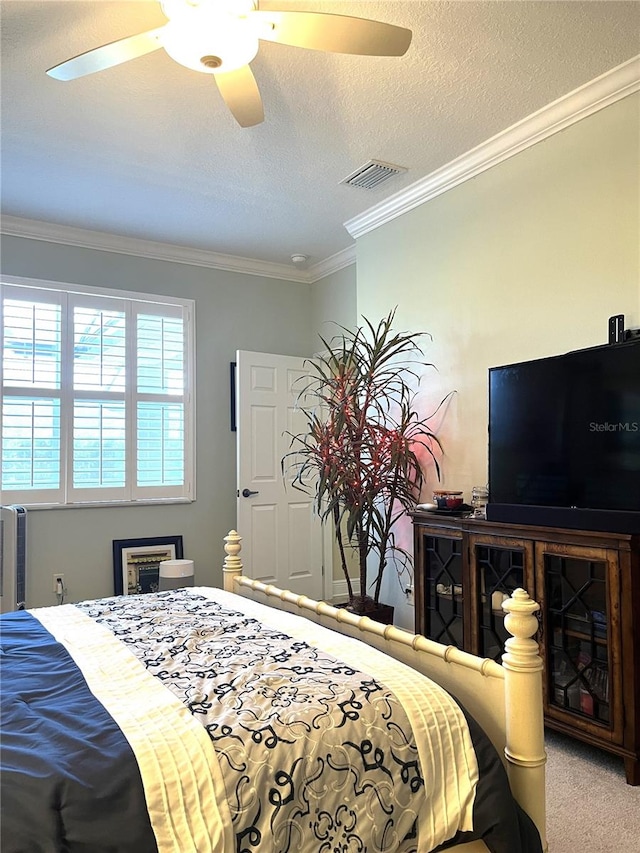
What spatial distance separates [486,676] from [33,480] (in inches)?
142

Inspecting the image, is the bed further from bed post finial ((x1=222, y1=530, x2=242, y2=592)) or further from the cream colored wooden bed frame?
bed post finial ((x1=222, y1=530, x2=242, y2=592))

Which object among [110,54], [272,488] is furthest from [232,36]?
[272,488]

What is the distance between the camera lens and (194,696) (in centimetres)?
145

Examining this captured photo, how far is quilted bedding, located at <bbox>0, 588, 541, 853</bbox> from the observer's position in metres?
Answer: 1.12

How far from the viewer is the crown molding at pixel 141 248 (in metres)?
4.39

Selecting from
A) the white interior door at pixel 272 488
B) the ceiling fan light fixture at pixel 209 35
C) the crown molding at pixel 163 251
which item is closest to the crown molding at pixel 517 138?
the crown molding at pixel 163 251

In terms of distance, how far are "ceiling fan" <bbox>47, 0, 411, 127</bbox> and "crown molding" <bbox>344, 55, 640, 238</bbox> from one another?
1327 millimetres

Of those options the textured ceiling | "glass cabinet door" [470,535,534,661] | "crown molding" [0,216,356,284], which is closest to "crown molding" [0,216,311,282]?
"crown molding" [0,216,356,284]

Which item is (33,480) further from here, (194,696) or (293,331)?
(194,696)

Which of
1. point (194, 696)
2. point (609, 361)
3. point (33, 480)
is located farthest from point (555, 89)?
point (33, 480)

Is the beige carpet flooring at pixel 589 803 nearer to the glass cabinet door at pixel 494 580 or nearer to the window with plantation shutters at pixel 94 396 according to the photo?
the glass cabinet door at pixel 494 580

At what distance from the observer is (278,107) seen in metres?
2.94

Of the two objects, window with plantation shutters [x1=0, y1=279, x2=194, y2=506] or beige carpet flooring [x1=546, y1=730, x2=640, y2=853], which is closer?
beige carpet flooring [x1=546, y1=730, x2=640, y2=853]

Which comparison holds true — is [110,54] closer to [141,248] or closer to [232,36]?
[232,36]
